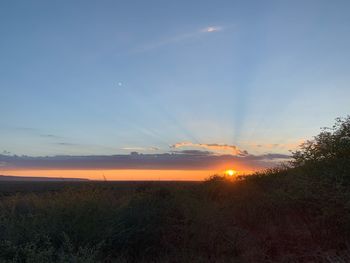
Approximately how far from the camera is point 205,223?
17312 millimetres

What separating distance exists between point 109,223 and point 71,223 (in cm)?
123

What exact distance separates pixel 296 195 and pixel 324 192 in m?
1.67

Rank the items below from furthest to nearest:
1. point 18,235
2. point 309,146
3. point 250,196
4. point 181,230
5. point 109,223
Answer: point 250,196
point 309,146
point 181,230
point 109,223
point 18,235

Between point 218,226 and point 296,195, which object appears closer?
point 218,226

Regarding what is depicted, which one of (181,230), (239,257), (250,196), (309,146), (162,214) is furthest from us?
(250,196)

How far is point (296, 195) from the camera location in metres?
18.5

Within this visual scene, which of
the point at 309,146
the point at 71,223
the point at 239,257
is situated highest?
the point at 309,146

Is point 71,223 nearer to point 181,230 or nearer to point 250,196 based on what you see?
point 181,230

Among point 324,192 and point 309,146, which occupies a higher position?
point 309,146

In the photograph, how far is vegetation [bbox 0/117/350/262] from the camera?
44.4ft

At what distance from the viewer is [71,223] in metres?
14.3

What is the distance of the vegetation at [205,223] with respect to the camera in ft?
44.4

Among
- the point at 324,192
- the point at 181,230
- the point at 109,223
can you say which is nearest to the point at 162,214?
the point at 181,230

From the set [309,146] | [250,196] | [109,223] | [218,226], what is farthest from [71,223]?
[250,196]
